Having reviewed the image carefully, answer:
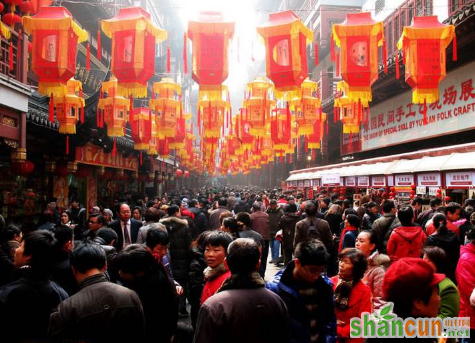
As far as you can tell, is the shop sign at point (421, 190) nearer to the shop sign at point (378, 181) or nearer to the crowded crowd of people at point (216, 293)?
the shop sign at point (378, 181)

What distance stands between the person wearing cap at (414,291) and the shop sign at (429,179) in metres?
9.98

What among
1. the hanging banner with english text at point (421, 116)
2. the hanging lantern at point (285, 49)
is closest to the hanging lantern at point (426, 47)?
the hanging lantern at point (285, 49)

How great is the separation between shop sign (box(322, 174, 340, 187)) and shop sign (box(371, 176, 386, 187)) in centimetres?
Answer: 350

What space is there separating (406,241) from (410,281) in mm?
3198

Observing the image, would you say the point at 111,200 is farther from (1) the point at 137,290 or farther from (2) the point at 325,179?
(1) the point at 137,290

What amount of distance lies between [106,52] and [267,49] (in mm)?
17079

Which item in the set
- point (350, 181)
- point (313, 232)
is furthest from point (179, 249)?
point (350, 181)

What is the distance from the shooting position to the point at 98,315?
8.23 feet

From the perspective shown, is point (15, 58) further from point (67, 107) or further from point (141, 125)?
point (141, 125)

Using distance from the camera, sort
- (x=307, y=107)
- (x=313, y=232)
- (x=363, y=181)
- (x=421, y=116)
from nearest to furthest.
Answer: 1. (x=313, y=232)
2. (x=307, y=107)
3. (x=421, y=116)
4. (x=363, y=181)

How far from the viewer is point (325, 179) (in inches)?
810

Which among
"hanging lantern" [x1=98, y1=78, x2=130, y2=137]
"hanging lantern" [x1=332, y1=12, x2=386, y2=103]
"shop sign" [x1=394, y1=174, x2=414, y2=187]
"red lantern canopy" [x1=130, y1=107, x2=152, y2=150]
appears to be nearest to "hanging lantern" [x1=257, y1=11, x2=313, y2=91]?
"hanging lantern" [x1=332, y1=12, x2=386, y2=103]

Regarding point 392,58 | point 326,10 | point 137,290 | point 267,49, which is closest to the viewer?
point 137,290

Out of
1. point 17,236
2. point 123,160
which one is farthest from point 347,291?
point 123,160
